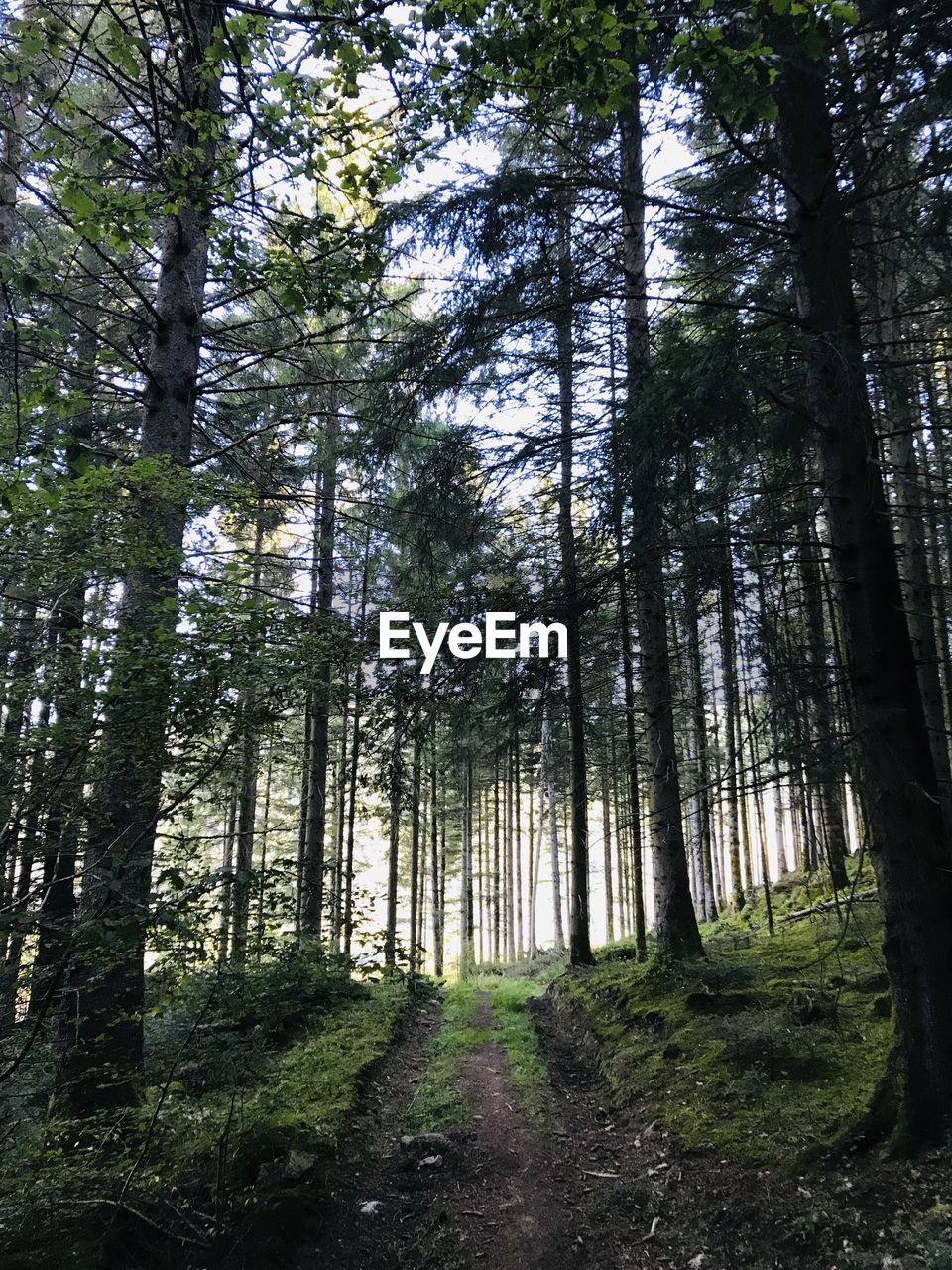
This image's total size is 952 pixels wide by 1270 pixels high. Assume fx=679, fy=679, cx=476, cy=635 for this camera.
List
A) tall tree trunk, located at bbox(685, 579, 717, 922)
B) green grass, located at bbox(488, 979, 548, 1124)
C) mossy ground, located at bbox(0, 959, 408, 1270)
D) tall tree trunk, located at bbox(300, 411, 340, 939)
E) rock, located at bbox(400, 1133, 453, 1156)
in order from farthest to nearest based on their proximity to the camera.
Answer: tall tree trunk, located at bbox(300, 411, 340, 939), green grass, located at bbox(488, 979, 548, 1124), tall tree trunk, located at bbox(685, 579, 717, 922), rock, located at bbox(400, 1133, 453, 1156), mossy ground, located at bbox(0, 959, 408, 1270)

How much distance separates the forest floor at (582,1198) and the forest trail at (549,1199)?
0.01m

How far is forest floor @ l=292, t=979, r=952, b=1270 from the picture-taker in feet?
12.5

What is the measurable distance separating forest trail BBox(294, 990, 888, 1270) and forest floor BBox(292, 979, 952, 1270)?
0.04 feet

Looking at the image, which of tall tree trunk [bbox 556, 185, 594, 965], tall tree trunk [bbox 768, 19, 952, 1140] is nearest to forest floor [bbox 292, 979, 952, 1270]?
tall tree trunk [bbox 768, 19, 952, 1140]

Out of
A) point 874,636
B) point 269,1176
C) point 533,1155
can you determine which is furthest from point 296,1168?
point 874,636

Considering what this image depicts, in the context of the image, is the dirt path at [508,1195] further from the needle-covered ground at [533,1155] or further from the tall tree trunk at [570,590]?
the tall tree trunk at [570,590]

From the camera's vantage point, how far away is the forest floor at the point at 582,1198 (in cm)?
381

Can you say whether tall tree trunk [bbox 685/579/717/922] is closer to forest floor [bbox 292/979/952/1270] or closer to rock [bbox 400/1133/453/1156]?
forest floor [bbox 292/979/952/1270]

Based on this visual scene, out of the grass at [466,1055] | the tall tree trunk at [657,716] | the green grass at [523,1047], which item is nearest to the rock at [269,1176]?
the grass at [466,1055]

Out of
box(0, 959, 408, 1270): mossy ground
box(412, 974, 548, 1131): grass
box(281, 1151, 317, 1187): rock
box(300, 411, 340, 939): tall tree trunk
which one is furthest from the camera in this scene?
box(300, 411, 340, 939): tall tree trunk

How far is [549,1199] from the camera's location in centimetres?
510

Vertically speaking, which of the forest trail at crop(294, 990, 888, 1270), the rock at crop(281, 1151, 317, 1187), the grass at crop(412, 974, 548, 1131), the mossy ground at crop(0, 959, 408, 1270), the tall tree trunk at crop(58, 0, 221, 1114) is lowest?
the grass at crop(412, 974, 548, 1131)

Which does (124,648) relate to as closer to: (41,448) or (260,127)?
(41,448)

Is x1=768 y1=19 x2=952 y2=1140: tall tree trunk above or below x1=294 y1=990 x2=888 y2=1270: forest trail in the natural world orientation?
above
